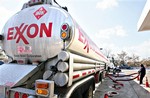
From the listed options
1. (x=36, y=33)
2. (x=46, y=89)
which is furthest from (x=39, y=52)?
(x=46, y=89)

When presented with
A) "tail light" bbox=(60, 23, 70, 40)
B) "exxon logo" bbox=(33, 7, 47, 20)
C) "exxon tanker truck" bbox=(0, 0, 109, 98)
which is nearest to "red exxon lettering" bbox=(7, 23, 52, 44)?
"exxon tanker truck" bbox=(0, 0, 109, 98)

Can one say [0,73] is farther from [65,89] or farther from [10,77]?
[65,89]

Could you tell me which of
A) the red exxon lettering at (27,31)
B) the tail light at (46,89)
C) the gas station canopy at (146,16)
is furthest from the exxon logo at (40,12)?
the gas station canopy at (146,16)

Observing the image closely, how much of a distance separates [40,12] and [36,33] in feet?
1.47

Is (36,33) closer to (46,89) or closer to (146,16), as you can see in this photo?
(46,89)

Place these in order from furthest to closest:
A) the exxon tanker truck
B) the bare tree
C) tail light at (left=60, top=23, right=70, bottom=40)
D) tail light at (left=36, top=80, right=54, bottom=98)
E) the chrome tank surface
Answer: the bare tree → the chrome tank surface → tail light at (left=60, top=23, right=70, bottom=40) → the exxon tanker truck → tail light at (left=36, top=80, right=54, bottom=98)

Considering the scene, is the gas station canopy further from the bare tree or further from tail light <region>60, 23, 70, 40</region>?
the bare tree

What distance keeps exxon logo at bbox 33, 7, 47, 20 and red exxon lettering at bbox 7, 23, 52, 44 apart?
7.9 inches

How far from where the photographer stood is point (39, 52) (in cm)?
280

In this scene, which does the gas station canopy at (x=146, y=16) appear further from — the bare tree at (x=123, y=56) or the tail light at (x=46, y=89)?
the bare tree at (x=123, y=56)

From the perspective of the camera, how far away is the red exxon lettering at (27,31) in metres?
2.75

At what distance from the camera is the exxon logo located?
9.50 ft

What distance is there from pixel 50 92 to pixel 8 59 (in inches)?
67.8

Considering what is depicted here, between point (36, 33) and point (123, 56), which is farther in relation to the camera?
point (123, 56)
